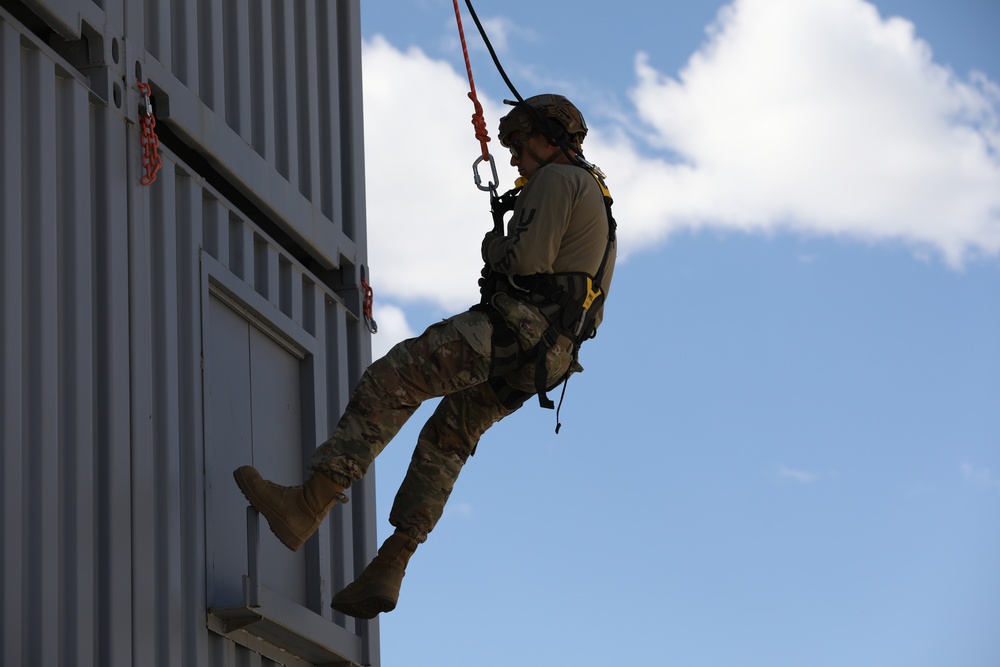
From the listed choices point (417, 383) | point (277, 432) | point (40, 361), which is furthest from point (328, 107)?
point (40, 361)

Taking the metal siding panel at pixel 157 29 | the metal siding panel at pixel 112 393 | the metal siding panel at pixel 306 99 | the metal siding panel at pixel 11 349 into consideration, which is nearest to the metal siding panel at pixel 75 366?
the metal siding panel at pixel 112 393

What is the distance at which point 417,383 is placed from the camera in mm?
7492

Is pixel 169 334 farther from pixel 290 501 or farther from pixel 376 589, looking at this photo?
pixel 376 589

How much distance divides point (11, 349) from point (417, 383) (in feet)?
6.44

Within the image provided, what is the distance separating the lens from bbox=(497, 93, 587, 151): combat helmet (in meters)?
7.92

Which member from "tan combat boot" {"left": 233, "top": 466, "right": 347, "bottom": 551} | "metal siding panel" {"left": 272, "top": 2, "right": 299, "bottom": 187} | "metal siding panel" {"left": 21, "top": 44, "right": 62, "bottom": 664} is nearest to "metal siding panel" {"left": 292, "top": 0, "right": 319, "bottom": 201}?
"metal siding panel" {"left": 272, "top": 2, "right": 299, "bottom": 187}

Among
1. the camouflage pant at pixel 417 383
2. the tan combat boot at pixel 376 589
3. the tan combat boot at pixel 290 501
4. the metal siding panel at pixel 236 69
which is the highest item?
the metal siding panel at pixel 236 69

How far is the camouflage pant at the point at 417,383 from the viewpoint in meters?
7.41

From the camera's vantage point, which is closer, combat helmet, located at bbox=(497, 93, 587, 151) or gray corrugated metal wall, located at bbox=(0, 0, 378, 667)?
gray corrugated metal wall, located at bbox=(0, 0, 378, 667)

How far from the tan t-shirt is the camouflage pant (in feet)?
0.70

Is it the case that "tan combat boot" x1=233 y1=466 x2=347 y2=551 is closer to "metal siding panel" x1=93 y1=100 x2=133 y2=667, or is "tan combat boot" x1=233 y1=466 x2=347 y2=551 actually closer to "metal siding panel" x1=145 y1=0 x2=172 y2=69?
"metal siding panel" x1=93 y1=100 x2=133 y2=667

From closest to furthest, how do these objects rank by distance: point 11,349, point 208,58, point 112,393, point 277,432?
point 11,349, point 112,393, point 208,58, point 277,432

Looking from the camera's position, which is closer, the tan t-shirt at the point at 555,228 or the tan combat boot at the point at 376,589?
the tan combat boot at the point at 376,589

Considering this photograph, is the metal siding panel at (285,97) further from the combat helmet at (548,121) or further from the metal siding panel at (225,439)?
the combat helmet at (548,121)
